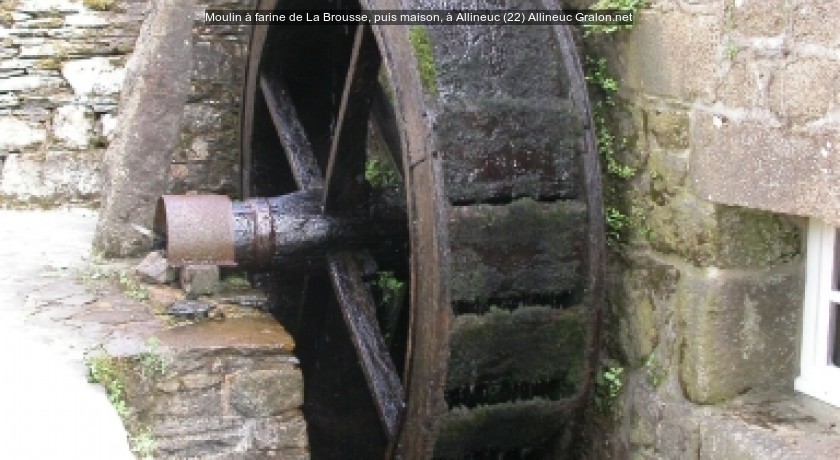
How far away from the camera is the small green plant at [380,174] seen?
15.2ft

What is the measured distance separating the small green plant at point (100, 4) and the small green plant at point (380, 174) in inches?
93.2

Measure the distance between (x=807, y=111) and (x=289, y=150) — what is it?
2.23 metres

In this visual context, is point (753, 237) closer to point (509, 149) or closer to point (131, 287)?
point (509, 149)

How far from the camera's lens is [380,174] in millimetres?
4676

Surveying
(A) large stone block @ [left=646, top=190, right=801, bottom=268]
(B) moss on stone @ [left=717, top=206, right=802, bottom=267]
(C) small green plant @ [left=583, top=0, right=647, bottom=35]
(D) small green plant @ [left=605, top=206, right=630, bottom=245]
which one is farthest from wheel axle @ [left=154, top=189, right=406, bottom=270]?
(B) moss on stone @ [left=717, top=206, right=802, bottom=267]

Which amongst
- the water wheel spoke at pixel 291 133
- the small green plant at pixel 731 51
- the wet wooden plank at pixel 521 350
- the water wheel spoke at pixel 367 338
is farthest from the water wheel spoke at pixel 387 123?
the small green plant at pixel 731 51

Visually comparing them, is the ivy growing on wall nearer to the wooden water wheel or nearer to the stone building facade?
the stone building facade

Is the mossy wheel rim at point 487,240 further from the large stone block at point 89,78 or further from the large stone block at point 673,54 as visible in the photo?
the large stone block at point 89,78

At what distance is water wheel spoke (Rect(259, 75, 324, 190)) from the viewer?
452 centimetres

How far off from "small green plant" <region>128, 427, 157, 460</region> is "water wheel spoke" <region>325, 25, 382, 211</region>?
1.11 m

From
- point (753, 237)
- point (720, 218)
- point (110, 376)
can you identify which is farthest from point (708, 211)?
point (110, 376)

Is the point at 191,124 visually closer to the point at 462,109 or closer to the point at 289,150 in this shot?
the point at 289,150

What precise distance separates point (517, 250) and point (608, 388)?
65cm

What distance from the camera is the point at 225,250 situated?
3.88m
